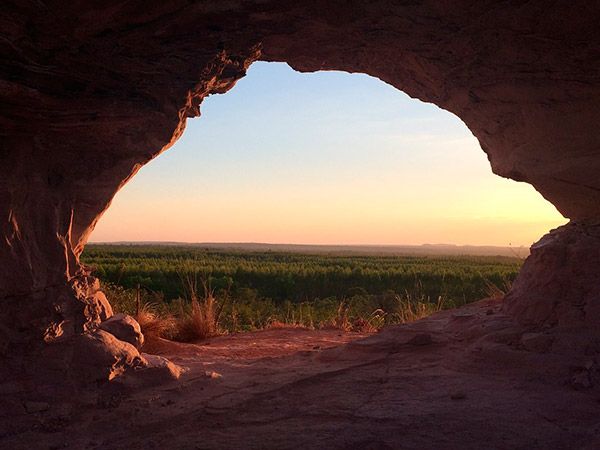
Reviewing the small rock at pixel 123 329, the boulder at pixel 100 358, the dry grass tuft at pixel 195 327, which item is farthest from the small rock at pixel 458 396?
the dry grass tuft at pixel 195 327

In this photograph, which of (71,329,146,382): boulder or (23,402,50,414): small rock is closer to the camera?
(23,402,50,414): small rock

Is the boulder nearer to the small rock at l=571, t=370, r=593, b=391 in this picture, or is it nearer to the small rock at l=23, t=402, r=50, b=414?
the small rock at l=23, t=402, r=50, b=414

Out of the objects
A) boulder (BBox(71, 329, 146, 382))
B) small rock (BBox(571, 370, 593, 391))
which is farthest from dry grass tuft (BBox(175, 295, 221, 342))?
small rock (BBox(571, 370, 593, 391))

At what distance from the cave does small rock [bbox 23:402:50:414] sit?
25cm

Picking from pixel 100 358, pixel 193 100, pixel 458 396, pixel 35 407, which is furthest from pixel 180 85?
pixel 458 396

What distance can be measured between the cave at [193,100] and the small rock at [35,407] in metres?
0.25

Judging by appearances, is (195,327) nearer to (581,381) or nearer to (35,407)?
(35,407)

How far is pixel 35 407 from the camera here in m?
3.66

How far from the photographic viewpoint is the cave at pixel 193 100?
13.0ft

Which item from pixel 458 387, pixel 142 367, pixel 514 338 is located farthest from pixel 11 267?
pixel 514 338

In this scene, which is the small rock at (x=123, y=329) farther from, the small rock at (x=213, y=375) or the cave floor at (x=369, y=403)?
the small rock at (x=213, y=375)

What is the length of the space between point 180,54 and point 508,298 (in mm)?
3869

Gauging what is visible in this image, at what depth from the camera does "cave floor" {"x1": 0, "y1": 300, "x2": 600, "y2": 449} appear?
10.5 feet

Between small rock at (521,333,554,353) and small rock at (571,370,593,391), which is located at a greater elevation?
small rock at (521,333,554,353)
